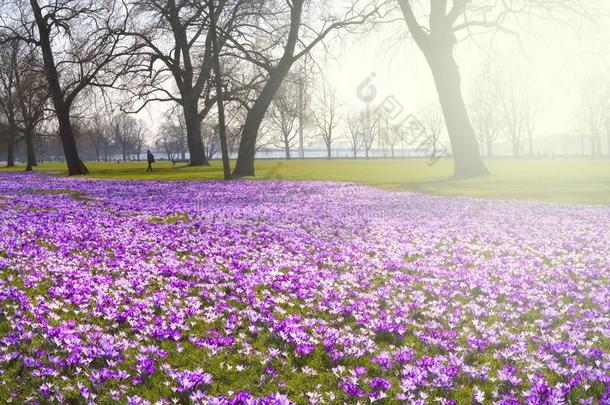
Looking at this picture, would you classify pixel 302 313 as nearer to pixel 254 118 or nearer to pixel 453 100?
pixel 453 100

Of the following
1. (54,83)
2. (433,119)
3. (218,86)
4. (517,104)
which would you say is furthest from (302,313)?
(433,119)

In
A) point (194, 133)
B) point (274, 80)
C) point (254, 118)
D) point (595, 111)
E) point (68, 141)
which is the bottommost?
point (68, 141)

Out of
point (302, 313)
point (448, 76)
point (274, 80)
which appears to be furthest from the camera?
point (274, 80)

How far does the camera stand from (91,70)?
35438mm

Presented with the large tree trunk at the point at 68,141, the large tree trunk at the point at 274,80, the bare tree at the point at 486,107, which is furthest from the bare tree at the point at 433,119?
the large tree trunk at the point at 68,141

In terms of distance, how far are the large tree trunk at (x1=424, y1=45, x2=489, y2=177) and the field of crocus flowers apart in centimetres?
1621

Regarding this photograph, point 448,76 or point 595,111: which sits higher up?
point 595,111

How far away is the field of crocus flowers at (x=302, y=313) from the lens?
4.11 m

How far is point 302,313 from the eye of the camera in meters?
6.08

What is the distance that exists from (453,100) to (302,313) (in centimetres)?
2456

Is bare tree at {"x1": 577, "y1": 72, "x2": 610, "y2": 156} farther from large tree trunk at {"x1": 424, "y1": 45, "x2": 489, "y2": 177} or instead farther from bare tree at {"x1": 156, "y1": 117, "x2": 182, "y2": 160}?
bare tree at {"x1": 156, "y1": 117, "x2": 182, "y2": 160}

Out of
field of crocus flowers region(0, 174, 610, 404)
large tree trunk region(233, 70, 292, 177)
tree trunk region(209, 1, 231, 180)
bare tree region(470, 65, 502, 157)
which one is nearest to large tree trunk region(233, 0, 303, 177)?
large tree trunk region(233, 70, 292, 177)

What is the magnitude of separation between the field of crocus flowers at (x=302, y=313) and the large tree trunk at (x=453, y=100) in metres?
16.2

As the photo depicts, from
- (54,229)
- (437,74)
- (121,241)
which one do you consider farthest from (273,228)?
(437,74)
